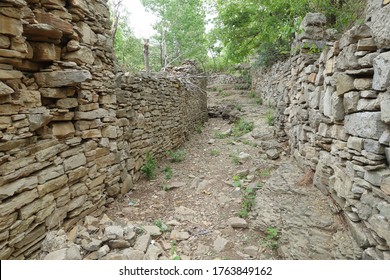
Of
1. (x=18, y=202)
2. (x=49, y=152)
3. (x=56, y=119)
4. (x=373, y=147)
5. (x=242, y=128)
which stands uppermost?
(x=56, y=119)

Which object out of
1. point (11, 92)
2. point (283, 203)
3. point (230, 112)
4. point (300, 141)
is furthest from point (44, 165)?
point (230, 112)

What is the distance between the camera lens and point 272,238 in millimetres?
2969

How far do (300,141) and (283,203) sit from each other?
1578 millimetres

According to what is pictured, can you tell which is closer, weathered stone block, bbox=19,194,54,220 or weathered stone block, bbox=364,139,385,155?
weathered stone block, bbox=364,139,385,155

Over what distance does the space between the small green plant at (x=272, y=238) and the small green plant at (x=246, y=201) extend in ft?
1.86

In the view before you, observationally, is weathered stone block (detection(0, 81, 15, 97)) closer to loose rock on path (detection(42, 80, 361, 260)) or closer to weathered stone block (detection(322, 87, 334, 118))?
loose rock on path (detection(42, 80, 361, 260))

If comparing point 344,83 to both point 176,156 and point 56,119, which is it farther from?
point 176,156

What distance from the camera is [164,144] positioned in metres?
6.30

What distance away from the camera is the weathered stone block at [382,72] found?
6.43ft

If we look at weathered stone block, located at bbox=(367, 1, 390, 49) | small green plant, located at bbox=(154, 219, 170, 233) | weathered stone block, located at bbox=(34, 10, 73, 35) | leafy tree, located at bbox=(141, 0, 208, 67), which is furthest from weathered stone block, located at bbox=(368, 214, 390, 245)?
leafy tree, located at bbox=(141, 0, 208, 67)

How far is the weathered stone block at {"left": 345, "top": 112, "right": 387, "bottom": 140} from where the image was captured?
6.95 ft

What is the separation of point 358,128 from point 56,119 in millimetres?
3467

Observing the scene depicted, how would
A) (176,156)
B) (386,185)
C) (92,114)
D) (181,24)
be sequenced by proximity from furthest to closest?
(181,24) → (176,156) → (92,114) → (386,185)

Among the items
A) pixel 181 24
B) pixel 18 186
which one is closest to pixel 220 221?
pixel 18 186
